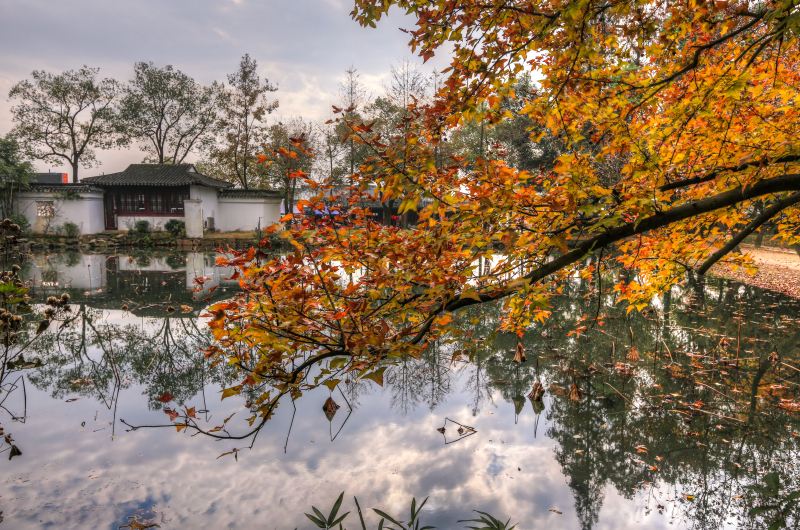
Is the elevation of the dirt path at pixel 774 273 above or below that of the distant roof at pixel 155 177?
below

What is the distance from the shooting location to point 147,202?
29.8 meters

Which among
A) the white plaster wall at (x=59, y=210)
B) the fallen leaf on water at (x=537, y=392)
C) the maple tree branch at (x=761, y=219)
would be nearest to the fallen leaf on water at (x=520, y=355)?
the fallen leaf on water at (x=537, y=392)

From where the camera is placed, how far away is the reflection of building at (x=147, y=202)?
2761 cm

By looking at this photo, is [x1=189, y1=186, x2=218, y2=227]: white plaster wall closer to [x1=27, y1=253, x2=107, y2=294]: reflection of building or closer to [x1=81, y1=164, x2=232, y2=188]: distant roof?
[x1=81, y1=164, x2=232, y2=188]: distant roof

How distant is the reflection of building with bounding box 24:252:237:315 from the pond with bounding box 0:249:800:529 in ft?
7.07

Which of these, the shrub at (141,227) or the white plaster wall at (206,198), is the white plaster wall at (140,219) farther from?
the white plaster wall at (206,198)

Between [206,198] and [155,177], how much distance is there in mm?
3203

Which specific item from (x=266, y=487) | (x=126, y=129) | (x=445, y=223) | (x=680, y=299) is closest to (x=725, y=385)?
(x=445, y=223)

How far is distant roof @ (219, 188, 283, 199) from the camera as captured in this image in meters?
30.9

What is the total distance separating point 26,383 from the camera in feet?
19.4

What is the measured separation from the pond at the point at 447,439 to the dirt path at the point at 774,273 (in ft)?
19.1

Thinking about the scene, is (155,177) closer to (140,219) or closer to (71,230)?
(140,219)

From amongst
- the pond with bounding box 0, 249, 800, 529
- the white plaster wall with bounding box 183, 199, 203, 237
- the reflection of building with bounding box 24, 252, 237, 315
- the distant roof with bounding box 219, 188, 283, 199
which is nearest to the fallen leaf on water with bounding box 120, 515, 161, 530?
the pond with bounding box 0, 249, 800, 529

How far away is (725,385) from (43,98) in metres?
42.4
